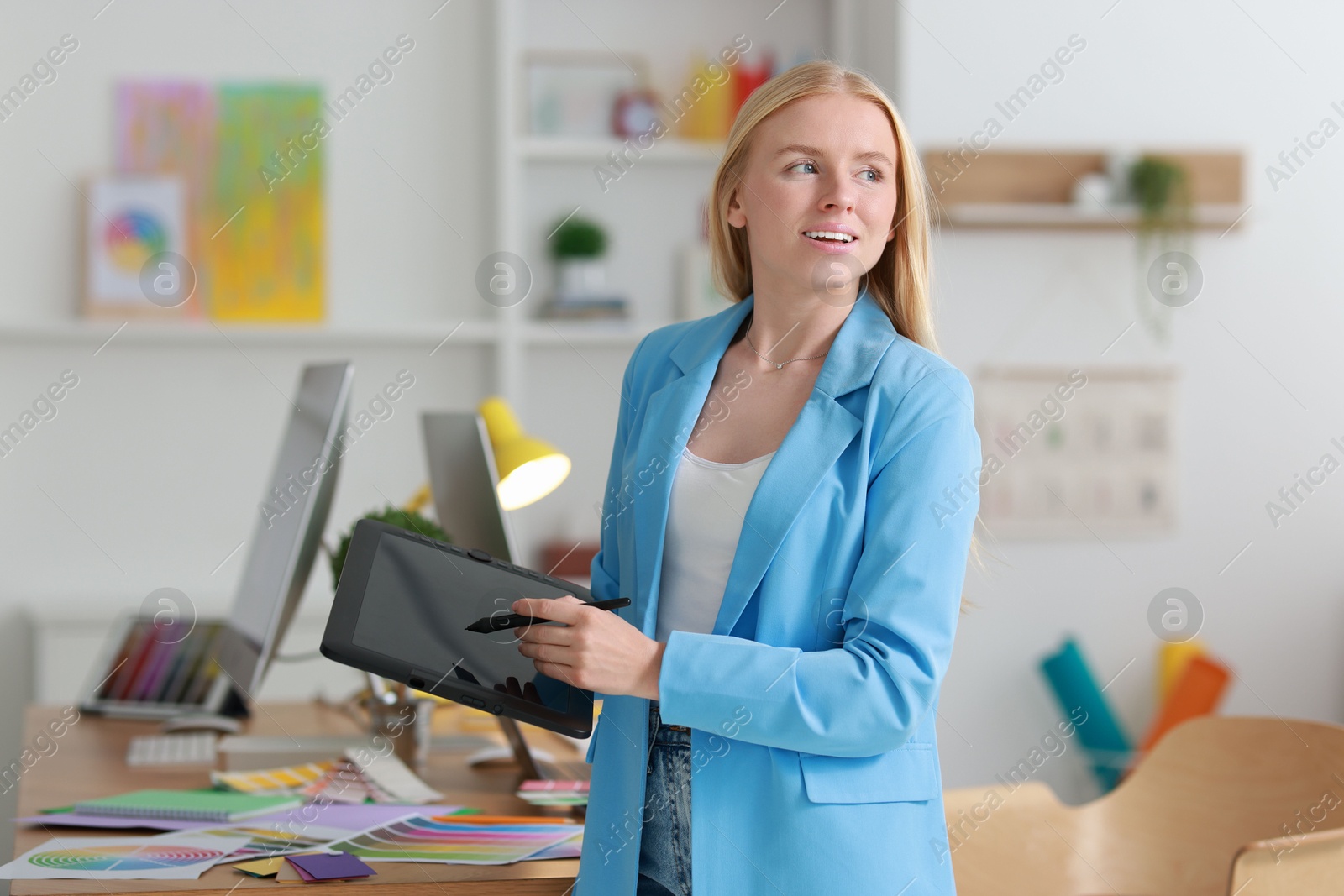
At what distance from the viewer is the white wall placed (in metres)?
3.34

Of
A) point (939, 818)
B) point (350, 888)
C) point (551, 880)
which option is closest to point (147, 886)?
point (350, 888)

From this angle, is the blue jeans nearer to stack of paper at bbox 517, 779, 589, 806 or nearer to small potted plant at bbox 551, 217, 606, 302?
stack of paper at bbox 517, 779, 589, 806

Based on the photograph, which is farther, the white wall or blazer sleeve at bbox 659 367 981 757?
the white wall

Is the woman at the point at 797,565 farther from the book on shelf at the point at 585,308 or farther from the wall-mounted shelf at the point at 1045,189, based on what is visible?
the book on shelf at the point at 585,308

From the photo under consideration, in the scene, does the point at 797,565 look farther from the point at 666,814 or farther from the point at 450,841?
the point at 450,841

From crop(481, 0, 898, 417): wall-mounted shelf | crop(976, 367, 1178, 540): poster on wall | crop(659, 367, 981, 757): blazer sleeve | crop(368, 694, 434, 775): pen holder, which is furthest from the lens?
crop(481, 0, 898, 417): wall-mounted shelf

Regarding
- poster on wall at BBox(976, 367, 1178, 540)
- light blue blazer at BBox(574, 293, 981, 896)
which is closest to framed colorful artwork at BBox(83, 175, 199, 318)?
poster on wall at BBox(976, 367, 1178, 540)

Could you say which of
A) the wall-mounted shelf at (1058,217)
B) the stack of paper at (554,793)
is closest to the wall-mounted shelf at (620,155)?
the wall-mounted shelf at (1058,217)

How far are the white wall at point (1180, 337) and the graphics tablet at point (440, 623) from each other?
7.58ft

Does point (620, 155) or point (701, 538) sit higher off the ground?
point (620, 155)

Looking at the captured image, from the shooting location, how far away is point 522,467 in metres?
1.73

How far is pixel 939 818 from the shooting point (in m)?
1.12

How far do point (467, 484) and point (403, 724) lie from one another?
46 cm

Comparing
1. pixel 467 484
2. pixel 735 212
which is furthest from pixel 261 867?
pixel 735 212
